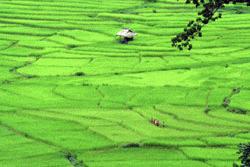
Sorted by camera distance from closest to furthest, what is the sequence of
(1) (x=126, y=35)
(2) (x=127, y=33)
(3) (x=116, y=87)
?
1. (3) (x=116, y=87)
2. (1) (x=126, y=35)
3. (2) (x=127, y=33)

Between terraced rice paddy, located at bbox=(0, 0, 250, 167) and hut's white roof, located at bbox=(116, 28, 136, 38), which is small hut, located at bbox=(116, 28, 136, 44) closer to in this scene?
hut's white roof, located at bbox=(116, 28, 136, 38)

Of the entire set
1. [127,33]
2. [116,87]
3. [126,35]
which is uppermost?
[127,33]

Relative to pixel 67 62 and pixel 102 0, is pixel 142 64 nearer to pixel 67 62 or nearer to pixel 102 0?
pixel 67 62

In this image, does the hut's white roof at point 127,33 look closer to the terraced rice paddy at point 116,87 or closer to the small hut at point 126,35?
the small hut at point 126,35

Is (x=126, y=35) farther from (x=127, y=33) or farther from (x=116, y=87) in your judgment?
(x=116, y=87)

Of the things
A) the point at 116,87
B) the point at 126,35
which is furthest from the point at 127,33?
the point at 116,87

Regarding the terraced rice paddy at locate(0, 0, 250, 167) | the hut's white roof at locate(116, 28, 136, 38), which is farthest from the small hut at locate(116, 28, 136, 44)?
the terraced rice paddy at locate(0, 0, 250, 167)
